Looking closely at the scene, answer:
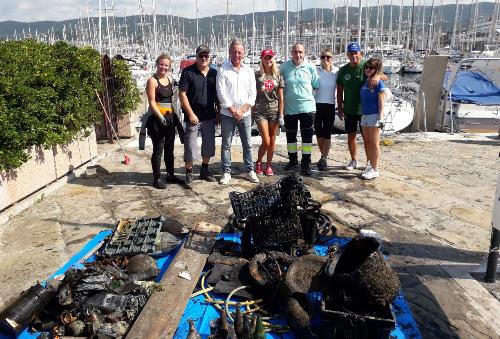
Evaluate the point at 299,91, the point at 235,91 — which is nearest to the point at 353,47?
the point at 299,91

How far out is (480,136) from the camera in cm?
1065

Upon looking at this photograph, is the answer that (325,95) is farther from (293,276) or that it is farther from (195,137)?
(293,276)

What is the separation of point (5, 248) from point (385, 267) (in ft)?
14.0

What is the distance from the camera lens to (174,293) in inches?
139

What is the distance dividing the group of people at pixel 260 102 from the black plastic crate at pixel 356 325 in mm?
4088

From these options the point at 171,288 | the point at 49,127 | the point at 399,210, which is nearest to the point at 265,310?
the point at 171,288

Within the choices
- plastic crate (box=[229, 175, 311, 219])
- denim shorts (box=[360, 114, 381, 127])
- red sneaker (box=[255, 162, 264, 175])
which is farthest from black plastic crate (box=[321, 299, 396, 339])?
red sneaker (box=[255, 162, 264, 175])

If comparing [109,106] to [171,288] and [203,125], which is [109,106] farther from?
[171,288]

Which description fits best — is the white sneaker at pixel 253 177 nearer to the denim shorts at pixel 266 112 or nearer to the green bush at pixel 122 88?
the denim shorts at pixel 266 112

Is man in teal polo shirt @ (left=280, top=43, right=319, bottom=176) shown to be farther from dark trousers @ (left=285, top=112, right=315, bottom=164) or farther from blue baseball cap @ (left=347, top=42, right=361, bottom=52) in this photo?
blue baseball cap @ (left=347, top=42, right=361, bottom=52)

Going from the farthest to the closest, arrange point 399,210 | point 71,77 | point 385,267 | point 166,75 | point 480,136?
point 480,136 < point 71,77 < point 166,75 < point 399,210 < point 385,267

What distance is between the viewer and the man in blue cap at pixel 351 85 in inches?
264

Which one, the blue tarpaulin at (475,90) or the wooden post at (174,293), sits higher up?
the blue tarpaulin at (475,90)

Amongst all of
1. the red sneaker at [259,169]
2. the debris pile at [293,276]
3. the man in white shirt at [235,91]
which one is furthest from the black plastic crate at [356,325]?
the red sneaker at [259,169]
